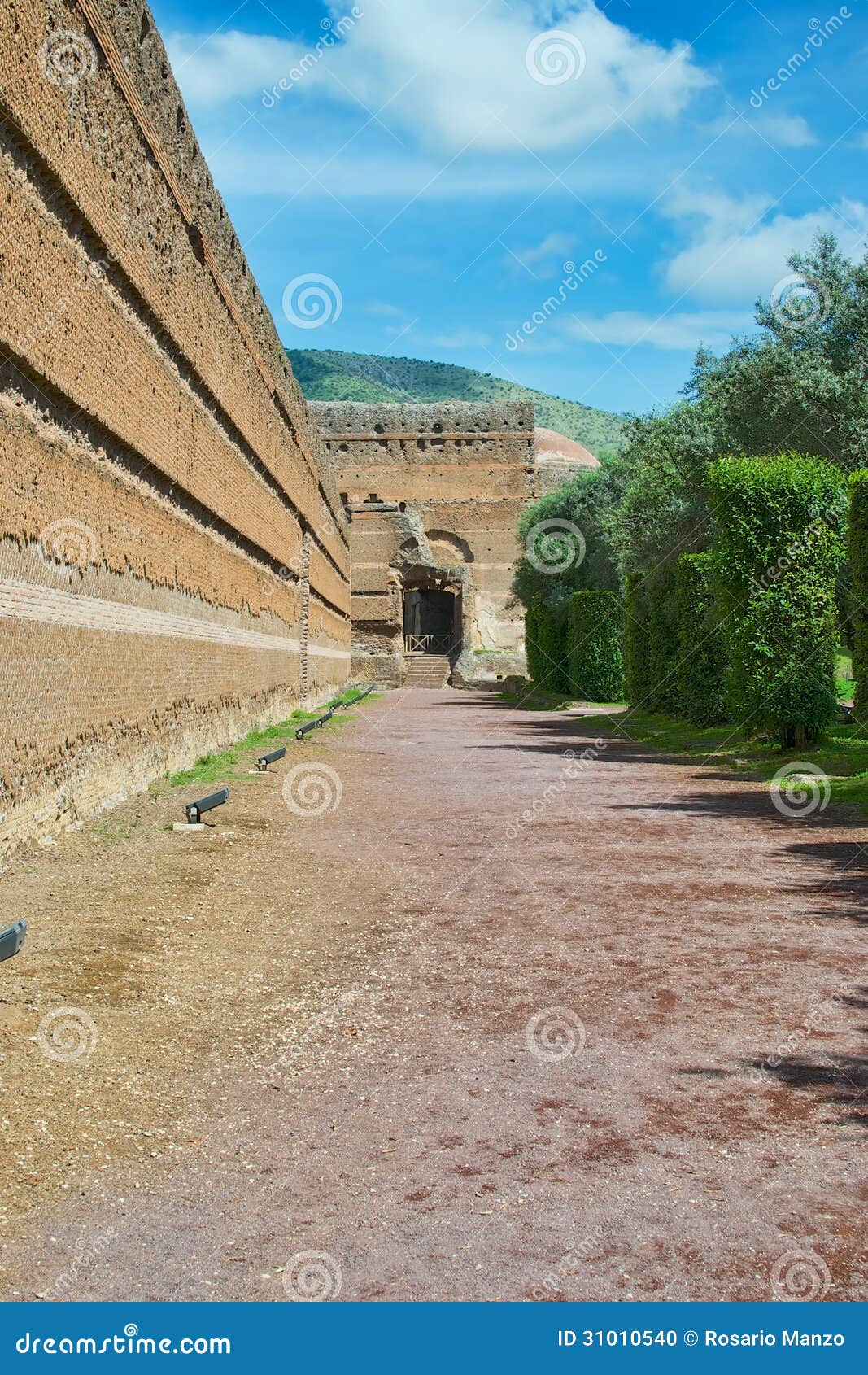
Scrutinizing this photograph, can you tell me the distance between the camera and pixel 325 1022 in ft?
15.3

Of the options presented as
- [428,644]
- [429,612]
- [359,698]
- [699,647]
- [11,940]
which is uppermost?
[429,612]

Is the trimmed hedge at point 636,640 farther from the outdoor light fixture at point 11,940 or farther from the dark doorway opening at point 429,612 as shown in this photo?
the dark doorway opening at point 429,612

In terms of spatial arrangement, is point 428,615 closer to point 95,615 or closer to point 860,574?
point 860,574

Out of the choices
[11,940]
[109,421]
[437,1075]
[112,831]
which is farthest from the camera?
[109,421]

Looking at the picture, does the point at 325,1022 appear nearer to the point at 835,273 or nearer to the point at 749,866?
the point at 749,866

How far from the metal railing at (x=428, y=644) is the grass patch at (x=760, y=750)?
33705 millimetres

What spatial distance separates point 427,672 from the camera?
48812mm

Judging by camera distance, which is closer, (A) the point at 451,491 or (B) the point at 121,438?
(B) the point at 121,438

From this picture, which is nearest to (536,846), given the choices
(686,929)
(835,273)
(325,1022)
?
(686,929)

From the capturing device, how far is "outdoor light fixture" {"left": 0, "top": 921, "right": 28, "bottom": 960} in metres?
4.78

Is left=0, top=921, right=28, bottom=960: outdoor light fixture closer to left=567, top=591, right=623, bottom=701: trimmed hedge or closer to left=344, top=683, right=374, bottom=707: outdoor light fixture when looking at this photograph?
left=344, top=683, right=374, bottom=707: outdoor light fixture

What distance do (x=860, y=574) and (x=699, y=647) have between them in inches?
253

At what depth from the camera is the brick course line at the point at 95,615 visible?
23.3 feet

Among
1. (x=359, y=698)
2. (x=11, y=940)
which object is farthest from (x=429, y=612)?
(x=11, y=940)
